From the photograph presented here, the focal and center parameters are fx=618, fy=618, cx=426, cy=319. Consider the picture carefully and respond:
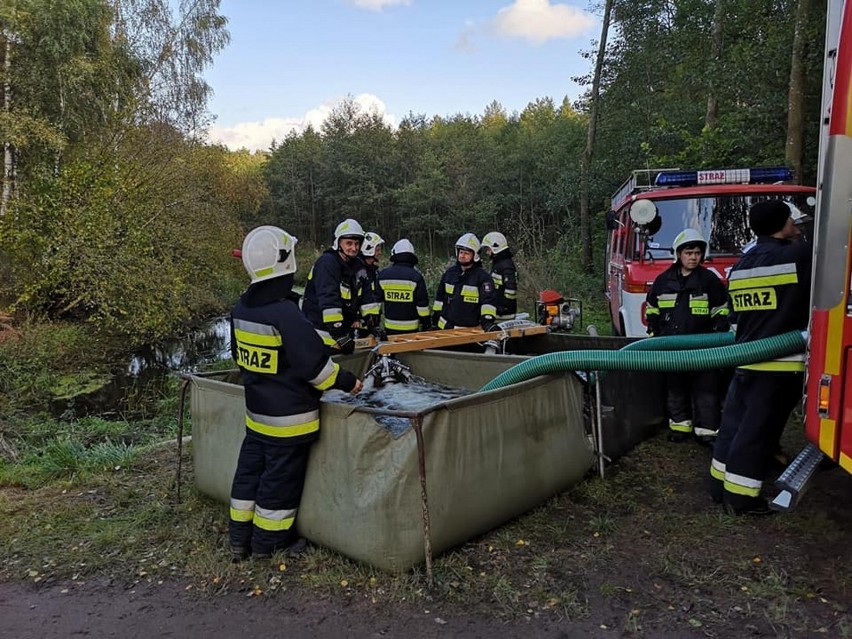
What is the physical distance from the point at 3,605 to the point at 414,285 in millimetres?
4451

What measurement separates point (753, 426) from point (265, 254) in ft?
9.63

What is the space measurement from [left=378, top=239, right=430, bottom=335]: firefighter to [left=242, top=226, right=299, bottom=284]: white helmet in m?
3.28

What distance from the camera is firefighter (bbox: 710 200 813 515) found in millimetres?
3410

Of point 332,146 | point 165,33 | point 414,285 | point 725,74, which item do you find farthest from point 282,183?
point 414,285

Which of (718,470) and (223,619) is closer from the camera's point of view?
(223,619)

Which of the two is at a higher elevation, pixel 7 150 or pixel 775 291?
pixel 7 150

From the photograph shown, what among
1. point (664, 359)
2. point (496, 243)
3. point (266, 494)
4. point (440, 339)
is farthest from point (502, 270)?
point (266, 494)

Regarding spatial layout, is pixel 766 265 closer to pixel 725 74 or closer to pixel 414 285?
pixel 414 285

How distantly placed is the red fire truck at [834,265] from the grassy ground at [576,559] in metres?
0.61

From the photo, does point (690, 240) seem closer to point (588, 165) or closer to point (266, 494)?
point (266, 494)

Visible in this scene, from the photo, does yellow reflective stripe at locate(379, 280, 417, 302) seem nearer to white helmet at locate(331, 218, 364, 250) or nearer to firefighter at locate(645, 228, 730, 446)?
white helmet at locate(331, 218, 364, 250)

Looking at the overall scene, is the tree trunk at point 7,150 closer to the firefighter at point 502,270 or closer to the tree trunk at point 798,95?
the firefighter at point 502,270

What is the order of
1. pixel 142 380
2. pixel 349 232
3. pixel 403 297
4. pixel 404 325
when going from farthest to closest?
pixel 142 380 < pixel 404 325 < pixel 403 297 < pixel 349 232

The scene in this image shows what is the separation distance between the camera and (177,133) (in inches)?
731
